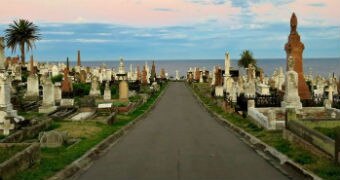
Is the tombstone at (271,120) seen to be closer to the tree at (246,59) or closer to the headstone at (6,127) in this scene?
the headstone at (6,127)

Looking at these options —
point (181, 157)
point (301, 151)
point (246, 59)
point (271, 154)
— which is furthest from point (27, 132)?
point (246, 59)

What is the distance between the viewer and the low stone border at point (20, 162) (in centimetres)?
1098

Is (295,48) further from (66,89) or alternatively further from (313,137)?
(66,89)

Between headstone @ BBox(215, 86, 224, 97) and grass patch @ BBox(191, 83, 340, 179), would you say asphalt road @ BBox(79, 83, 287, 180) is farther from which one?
headstone @ BBox(215, 86, 224, 97)

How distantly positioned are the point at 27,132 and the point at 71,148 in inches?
140

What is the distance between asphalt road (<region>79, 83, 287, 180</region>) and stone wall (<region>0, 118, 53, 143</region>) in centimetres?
363

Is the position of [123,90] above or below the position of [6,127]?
above

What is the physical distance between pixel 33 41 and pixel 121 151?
195 ft

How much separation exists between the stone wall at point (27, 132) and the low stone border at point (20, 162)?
3.34 metres

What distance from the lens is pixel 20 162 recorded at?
1197 cm

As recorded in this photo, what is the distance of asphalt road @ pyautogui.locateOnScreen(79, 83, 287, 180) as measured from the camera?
39.9 feet

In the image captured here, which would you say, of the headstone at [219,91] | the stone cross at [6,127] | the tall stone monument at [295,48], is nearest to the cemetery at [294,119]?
the tall stone monument at [295,48]

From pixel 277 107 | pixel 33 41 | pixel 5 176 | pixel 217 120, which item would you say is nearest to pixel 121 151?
pixel 5 176

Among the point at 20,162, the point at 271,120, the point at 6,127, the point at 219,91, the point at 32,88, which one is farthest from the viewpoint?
the point at 219,91
